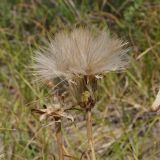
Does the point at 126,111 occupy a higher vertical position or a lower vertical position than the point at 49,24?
lower

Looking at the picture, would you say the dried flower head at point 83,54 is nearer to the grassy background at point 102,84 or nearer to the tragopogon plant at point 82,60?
the tragopogon plant at point 82,60

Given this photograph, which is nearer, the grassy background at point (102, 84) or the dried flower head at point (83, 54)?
the dried flower head at point (83, 54)

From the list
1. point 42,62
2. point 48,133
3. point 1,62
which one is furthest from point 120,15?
point 42,62

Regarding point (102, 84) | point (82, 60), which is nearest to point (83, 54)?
point (82, 60)

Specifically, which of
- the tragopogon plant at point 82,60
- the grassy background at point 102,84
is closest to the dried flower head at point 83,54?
the tragopogon plant at point 82,60

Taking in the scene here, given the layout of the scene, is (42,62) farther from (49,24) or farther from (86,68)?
(49,24)

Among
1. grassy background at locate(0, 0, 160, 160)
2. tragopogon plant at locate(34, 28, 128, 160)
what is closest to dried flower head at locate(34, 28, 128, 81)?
tragopogon plant at locate(34, 28, 128, 160)

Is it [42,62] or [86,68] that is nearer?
[86,68]
